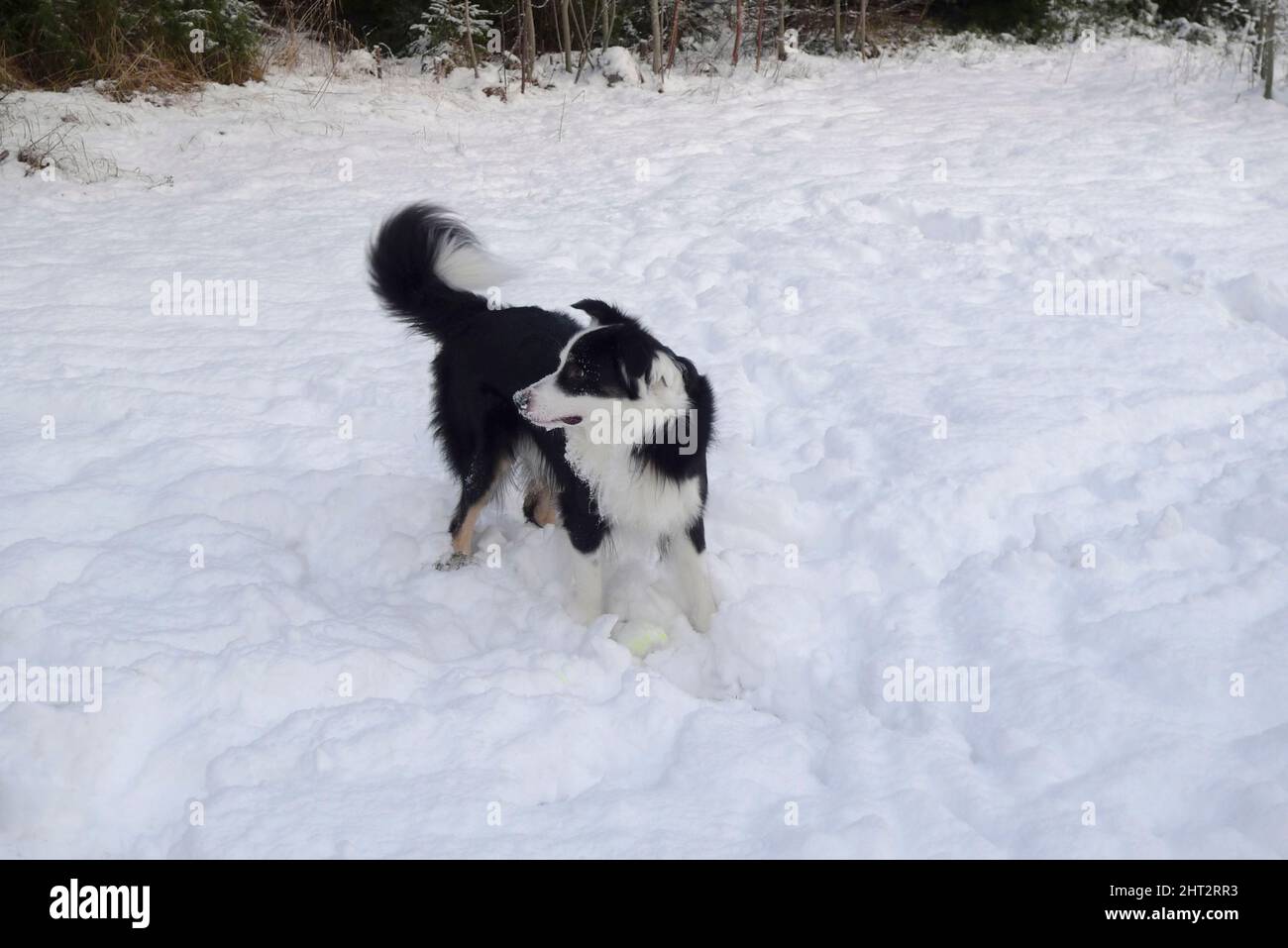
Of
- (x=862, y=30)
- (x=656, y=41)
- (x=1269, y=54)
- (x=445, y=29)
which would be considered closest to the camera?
(x=1269, y=54)

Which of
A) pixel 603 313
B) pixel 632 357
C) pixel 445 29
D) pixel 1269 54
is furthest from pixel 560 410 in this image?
pixel 445 29

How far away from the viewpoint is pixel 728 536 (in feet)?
12.3

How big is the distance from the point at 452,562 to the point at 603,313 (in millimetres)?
1124

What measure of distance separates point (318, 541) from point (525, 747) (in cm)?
154

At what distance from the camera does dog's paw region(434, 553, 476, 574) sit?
3.65 m

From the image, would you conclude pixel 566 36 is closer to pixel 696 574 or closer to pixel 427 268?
pixel 427 268

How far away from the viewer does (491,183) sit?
Answer: 7.96 metres

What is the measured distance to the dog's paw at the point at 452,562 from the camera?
3646 millimetres

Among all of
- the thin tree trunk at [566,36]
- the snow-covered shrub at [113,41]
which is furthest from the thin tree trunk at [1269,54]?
the snow-covered shrub at [113,41]

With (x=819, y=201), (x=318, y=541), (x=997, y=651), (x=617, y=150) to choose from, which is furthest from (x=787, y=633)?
(x=617, y=150)

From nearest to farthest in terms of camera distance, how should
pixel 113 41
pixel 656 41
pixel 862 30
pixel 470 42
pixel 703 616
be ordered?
pixel 703 616 → pixel 113 41 → pixel 470 42 → pixel 656 41 → pixel 862 30

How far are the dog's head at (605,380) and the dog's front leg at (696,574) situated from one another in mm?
470

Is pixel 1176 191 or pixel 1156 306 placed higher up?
pixel 1176 191
